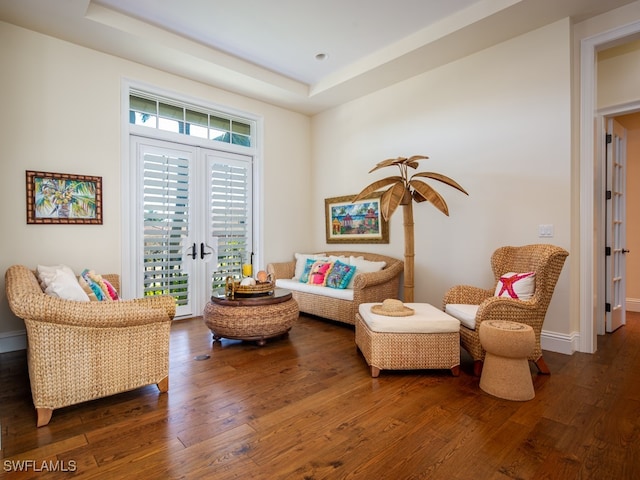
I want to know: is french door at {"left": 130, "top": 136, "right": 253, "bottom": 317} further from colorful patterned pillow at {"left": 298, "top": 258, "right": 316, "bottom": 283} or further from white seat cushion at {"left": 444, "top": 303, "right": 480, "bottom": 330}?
white seat cushion at {"left": 444, "top": 303, "right": 480, "bottom": 330}

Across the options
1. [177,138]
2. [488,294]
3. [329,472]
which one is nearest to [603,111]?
[488,294]

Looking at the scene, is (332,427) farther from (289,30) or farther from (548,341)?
(289,30)

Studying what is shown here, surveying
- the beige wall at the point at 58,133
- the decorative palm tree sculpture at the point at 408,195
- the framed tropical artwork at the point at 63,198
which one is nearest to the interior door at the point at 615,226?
the decorative palm tree sculpture at the point at 408,195

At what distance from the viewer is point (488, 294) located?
330 centimetres

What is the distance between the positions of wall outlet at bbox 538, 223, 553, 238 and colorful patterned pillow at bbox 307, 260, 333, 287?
2.42m

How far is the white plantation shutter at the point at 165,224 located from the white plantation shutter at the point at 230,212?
15.9 inches

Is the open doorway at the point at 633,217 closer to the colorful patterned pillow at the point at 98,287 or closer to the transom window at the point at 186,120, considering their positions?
the transom window at the point at 186,120

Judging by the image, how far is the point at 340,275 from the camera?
4.46 m

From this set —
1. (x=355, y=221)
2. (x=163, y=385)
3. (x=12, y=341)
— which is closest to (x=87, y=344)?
(x=163, y=385)

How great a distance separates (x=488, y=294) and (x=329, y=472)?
7.75 feet

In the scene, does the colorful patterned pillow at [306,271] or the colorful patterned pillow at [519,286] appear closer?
the colorful patterned pillow at [519,286]

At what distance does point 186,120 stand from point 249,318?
2.95 m

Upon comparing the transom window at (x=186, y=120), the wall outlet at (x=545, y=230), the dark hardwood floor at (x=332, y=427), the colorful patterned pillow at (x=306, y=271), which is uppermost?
the transom window at (x=186, y=120)

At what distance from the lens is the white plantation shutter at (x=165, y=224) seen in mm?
4309
